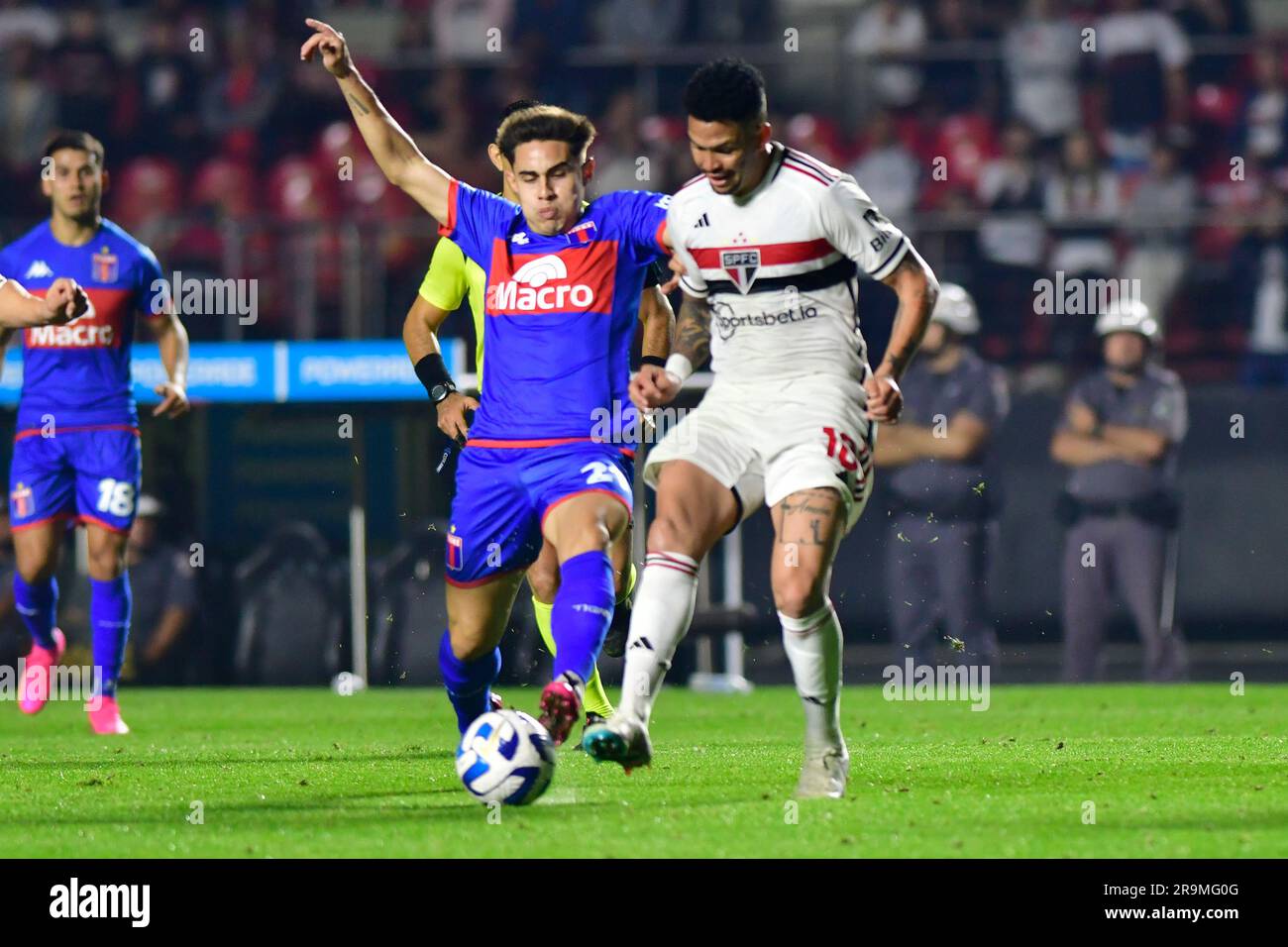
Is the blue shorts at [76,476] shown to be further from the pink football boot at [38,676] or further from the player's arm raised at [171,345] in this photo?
the pink football boot at [38,676]

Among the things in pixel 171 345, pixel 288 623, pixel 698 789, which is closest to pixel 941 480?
pixel 288 623

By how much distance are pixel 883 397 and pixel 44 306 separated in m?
3.09

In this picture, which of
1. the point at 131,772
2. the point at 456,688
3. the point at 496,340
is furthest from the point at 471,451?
the point at 131,772

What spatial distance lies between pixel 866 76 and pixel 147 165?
20.2 ft

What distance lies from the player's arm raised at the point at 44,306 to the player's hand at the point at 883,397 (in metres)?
2.75

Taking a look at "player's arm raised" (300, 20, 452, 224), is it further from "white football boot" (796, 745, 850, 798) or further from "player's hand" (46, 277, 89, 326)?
"white football boot" (796, 745, 850, 798)

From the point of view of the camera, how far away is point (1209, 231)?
1565cm

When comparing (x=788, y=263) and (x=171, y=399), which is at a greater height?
(x=788, y=263)

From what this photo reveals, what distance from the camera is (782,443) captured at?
6402mm

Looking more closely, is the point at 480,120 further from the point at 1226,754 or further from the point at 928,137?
the point at 1226,754

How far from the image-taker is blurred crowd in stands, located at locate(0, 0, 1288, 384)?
15781 millimetres

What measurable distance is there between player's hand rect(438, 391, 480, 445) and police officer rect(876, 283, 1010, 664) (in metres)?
6.04

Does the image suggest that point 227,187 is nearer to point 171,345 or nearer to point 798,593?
point 171,345

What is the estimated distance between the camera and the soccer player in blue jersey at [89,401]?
34.2 feet
